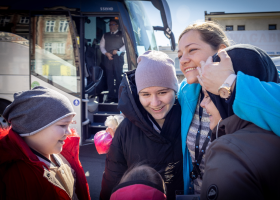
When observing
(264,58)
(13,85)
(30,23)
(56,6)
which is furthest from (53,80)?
(264,58)

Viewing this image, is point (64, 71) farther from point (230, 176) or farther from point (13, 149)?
point (230, 176)

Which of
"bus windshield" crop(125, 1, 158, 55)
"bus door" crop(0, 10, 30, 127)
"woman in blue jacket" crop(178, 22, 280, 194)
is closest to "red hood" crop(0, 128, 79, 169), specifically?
"woman in blue jacket" crop(178, 22, 280, 194)

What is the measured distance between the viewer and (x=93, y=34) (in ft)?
21.6

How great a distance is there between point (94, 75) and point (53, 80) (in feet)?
5.41

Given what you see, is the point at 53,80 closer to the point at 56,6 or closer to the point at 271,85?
the point at 56,6

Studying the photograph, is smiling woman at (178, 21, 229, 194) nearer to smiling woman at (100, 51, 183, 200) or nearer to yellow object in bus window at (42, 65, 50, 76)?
smiling woman at (100, 51, 183, 200)

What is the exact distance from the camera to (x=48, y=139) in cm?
137

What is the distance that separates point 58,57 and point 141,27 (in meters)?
2.13

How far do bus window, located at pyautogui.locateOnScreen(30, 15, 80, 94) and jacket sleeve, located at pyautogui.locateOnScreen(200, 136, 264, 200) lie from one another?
3994 millimetres

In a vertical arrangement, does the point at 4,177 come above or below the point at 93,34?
below

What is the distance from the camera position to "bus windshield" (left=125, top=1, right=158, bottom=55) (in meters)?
4.49

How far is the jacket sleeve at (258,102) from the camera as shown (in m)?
0.77

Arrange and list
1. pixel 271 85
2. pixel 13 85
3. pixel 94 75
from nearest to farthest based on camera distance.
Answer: pixel 271 85 < pixel 13 85 < pixel 94 75

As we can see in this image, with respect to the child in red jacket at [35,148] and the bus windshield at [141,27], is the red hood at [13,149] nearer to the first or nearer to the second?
the child in red jacket at [35,148]
